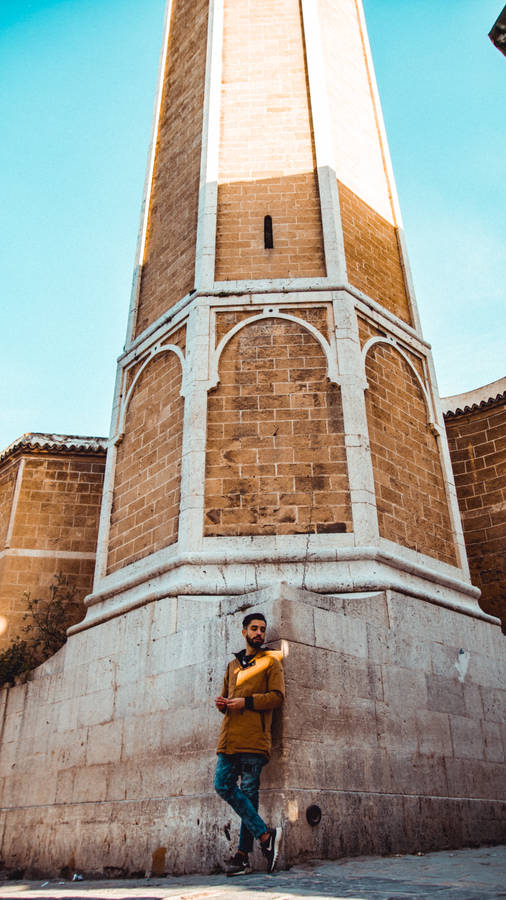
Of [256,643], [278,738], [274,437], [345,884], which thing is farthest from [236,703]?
[274,437]

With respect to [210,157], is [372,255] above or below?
below

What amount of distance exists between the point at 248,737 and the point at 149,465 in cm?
457

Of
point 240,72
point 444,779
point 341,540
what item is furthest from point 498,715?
point 240,72

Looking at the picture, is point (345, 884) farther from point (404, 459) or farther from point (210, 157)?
point (210, 157)

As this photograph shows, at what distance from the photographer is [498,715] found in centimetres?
759

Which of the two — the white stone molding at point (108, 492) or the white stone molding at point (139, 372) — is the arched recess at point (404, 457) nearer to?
the white stone molding at point (139, 372)

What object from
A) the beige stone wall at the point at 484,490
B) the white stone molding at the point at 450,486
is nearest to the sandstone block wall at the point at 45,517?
the white stone molding at the point at 450,486

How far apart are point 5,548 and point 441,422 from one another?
23.8ft

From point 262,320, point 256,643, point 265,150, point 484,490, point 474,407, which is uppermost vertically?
point 265,150

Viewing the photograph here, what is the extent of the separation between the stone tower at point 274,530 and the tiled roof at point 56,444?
2.87 meters

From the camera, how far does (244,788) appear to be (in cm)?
472

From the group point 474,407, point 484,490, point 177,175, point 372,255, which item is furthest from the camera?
point 474,407

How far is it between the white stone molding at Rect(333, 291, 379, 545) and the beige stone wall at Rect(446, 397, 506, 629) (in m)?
3.86

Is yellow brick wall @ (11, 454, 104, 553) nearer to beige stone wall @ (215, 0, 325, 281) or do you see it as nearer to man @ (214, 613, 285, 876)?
beige stone wall @ (215, 0, 325, 281)
